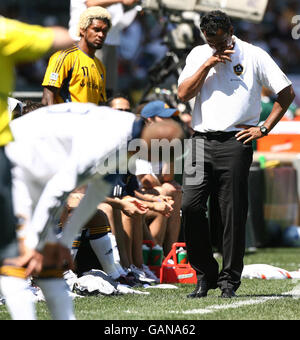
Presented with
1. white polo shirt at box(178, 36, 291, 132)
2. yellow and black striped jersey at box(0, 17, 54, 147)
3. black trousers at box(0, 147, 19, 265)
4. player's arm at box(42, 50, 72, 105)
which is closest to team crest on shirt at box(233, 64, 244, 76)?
white polo shirt at box(178, 36, 291, 132)

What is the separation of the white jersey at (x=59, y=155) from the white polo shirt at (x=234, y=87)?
7.35ft

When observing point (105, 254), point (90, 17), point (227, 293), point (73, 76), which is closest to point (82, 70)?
point (73, 76)

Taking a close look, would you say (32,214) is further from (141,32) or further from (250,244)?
(141,32)

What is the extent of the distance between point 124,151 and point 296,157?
8.03m

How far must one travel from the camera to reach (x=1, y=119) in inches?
166

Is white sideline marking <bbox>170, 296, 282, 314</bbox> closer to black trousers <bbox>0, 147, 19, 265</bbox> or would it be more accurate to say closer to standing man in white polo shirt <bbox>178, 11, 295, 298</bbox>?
standing man in white polo shirt <bbox>178, 11, 295, 298</bbox>

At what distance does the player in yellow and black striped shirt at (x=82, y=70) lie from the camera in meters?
7.12

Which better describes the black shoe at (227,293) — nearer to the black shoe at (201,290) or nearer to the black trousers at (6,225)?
the black shoe at (201,290)

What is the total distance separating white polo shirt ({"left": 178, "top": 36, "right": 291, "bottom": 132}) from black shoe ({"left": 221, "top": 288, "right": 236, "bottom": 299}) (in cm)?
124

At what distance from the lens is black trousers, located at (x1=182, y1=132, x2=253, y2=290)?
21.6 ft

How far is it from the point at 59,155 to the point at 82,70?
3.00 metres

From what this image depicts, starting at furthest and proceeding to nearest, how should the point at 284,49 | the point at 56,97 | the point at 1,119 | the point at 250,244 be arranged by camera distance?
the point at 284,49
the point at 250,244
the point at 56,97
the point at 1,119

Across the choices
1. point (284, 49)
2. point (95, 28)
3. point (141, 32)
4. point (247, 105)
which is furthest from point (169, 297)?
point (284, 49)

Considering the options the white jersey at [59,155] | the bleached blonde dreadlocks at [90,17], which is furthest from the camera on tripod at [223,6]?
the white jersey at [59,155]
